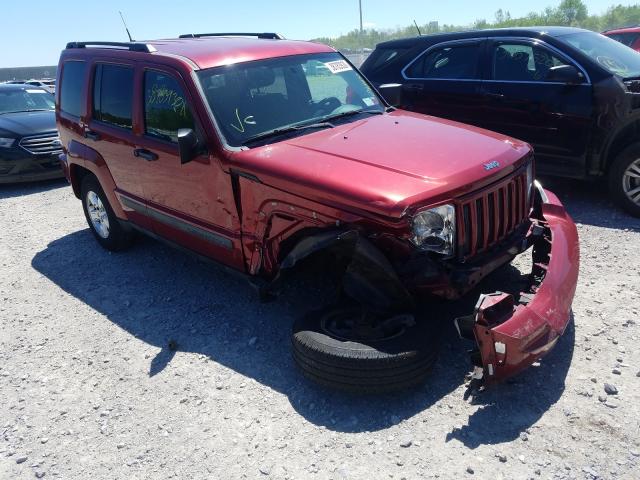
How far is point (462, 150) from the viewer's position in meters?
3.61

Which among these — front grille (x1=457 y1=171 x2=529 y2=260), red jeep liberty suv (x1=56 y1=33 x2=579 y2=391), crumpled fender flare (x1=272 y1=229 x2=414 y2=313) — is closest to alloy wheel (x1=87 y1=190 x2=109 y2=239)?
red jeep liberty suv (x1=56 y1=33 x2=579 y2=391)

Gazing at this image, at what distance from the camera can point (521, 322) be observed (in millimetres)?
2895

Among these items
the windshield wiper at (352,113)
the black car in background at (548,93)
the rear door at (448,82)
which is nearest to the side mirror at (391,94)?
the black car in background at (548,93)

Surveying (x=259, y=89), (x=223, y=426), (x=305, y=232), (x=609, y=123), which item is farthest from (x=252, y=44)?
(x=609, y=123)

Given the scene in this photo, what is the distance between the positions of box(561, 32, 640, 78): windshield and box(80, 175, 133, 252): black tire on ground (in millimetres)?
5220

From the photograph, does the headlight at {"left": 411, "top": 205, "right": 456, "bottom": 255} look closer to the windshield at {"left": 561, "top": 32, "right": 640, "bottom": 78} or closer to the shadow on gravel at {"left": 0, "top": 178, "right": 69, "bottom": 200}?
the windshield at {"left": 561, "top": 32, "right": 640, "bottom": 78}

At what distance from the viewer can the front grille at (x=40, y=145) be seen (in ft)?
30.0

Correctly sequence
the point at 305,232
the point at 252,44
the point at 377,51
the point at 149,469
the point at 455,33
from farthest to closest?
the point at 377,51 → the point at 455,33 → the point at 252,44 → the point at 305,232 → the point at 149,469

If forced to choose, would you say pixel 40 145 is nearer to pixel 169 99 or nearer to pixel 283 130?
pixel 169 99

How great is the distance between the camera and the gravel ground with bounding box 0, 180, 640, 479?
2.84 m

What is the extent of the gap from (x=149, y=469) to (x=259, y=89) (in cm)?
274

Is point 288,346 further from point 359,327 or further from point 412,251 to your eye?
point 412,251

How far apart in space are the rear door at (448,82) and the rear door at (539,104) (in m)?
0.16

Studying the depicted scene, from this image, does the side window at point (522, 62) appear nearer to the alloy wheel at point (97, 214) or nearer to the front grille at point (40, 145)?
the alloy wheel at point (97, 214)
